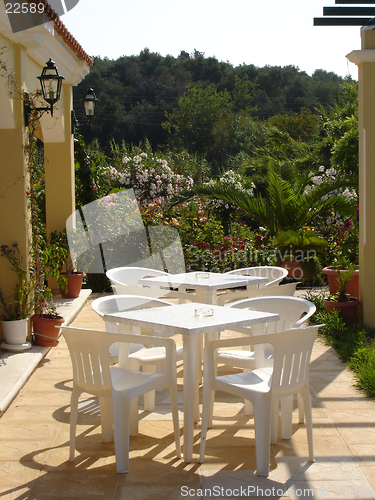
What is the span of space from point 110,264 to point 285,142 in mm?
15970

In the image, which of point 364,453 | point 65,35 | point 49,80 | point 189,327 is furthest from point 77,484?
point 65,35

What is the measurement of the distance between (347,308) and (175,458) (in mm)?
3590

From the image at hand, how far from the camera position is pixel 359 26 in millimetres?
5625

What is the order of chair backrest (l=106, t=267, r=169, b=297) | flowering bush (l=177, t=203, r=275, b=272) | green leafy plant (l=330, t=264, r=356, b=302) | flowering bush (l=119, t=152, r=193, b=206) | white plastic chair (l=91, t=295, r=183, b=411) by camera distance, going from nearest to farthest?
→ white plastic chair (l=91, t=295, r=183, b=411)
chair backrest (l=106, t=267, r=169, b=297)
green leafy plant (l=330, t=264, r=356, b=302)
flowering bush (l=177, t=203, r=275, b=272)
flowering bush (l=119, t=152, r=193, b=206)

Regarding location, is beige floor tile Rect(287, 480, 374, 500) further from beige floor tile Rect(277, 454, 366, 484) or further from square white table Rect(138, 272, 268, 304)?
square white table Rect(138, 272, 268, 304)

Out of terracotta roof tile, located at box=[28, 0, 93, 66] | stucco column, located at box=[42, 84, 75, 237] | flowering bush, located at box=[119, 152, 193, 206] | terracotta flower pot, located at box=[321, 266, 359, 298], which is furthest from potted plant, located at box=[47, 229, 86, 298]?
flowering bush, located at box=[119, 152, 193, 206]

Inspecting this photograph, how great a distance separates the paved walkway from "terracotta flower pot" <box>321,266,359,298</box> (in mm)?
2515

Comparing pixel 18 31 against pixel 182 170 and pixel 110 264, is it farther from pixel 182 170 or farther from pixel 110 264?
pixel 182 170

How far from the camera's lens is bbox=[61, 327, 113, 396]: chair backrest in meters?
2.80

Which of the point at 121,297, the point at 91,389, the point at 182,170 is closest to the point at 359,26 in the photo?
the point at 121,297

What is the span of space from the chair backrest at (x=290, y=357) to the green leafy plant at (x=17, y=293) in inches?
122

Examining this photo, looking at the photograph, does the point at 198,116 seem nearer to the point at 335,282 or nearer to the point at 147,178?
the point at 147,178

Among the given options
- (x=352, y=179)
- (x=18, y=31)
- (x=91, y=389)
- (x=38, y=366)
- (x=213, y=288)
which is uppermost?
(x=18, y=31)

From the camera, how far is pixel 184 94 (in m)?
35.1
